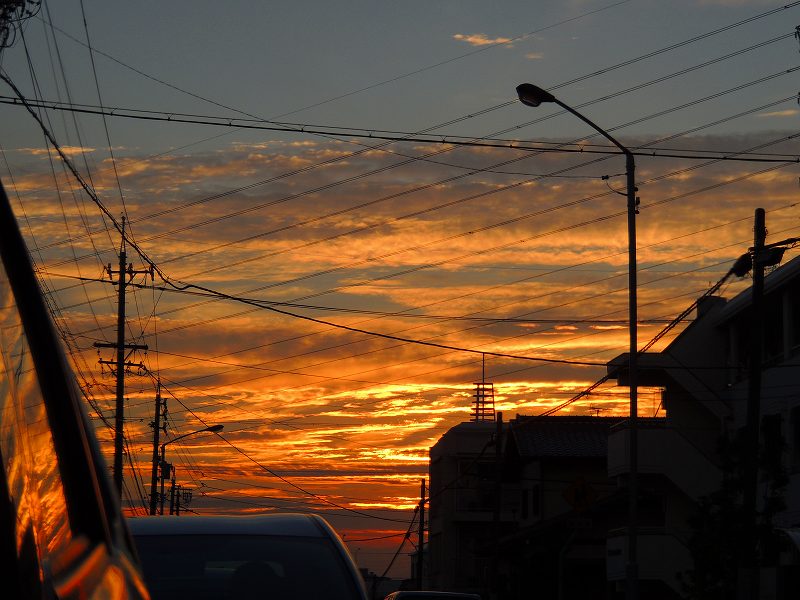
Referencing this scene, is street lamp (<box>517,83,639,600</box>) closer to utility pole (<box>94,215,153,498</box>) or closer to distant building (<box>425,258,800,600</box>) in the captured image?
distant building (<box>425,258,800,600</box>)

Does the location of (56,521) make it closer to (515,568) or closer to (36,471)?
(36,471)

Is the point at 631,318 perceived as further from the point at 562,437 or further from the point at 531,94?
the point at 562,437

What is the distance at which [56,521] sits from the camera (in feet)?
7.14

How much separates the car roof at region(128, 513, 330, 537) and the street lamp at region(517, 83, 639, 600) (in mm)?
20050

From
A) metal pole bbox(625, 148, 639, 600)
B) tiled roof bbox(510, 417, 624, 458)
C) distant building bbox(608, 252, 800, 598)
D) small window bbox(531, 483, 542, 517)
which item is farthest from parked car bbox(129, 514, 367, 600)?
small window bbox(531, 483, 542, 517)

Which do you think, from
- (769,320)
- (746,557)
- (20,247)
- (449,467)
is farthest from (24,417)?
(449,467)

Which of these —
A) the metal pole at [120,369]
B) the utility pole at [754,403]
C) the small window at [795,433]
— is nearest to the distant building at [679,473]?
the small window at [795,433]

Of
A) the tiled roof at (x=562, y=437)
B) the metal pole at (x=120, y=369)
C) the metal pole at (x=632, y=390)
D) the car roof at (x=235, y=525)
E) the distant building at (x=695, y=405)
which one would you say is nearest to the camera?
the car roof at (x=235, y=525)

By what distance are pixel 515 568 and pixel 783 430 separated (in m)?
26.6

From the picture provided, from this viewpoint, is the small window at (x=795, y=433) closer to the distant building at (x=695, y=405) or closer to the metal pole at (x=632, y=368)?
the distant building at (x=695, y=405)

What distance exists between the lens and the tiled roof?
61.7 m

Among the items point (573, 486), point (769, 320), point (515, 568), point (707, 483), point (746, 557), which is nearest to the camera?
point (573, 486)

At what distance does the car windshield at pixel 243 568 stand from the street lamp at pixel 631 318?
20.3 meters

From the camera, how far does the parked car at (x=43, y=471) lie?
1.77m
